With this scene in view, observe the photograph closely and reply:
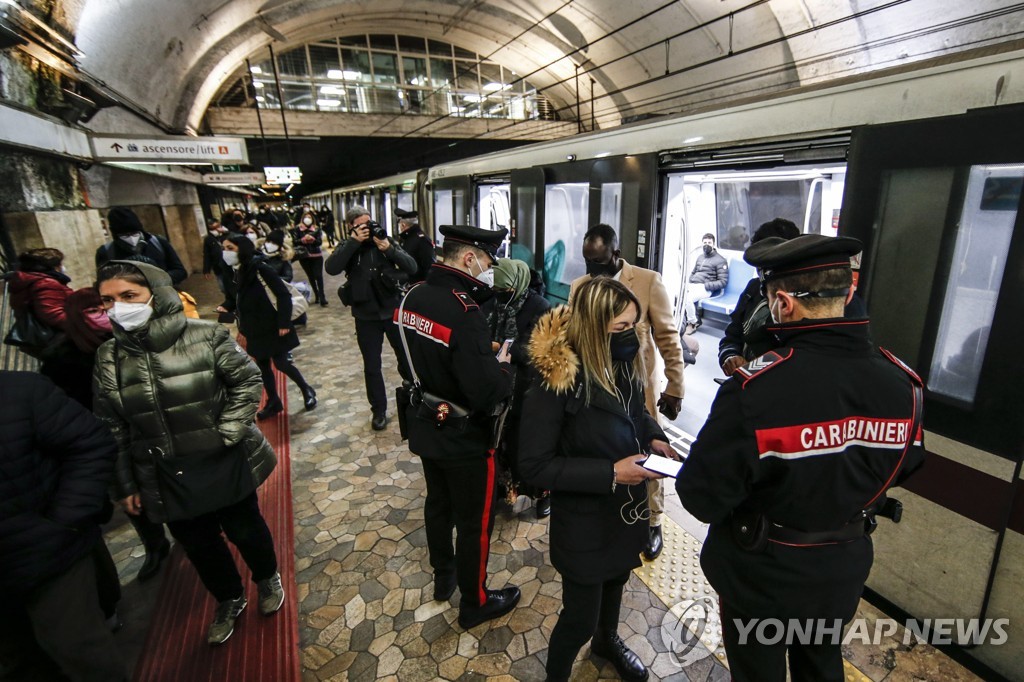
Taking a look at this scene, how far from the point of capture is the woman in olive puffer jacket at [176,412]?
1872 mm

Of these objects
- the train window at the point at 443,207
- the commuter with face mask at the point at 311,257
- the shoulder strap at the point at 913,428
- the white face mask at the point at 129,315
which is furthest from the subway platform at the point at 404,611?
the commuter with face mask at the point at 311,257

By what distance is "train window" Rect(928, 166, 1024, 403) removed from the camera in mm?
1759

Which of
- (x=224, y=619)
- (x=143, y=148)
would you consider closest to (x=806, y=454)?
(x=224, y=619)

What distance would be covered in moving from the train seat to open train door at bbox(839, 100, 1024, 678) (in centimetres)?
497

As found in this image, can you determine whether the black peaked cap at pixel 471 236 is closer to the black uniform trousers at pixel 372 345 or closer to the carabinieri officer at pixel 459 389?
the carabinieri officer at pixel 459 389

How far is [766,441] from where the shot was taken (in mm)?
1303

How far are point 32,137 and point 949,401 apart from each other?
816 centimetres

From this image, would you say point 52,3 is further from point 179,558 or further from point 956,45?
point 956,45

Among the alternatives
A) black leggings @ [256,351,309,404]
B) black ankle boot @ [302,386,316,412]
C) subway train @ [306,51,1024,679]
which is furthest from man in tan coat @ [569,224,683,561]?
black ankle boot @ [302,386,316,412]

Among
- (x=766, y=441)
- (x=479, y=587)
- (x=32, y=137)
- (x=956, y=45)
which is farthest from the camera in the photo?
(x=956, y=45)

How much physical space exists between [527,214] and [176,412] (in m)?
4.01

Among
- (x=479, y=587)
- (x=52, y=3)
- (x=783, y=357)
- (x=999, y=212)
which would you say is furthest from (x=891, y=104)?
(x=52, y=3)

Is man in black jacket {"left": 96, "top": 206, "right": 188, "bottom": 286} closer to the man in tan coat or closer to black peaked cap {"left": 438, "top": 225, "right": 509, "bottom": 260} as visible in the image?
black peaked cap {"left": 438, "top": 225, "right": 509, "bottom": 260}

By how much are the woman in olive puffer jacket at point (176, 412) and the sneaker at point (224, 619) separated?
28cm
